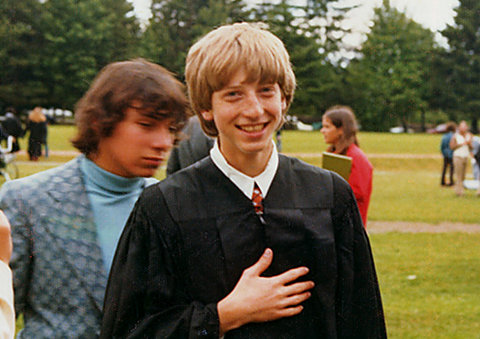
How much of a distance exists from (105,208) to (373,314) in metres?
1.00

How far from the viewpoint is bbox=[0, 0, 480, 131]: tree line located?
57938 millimetres

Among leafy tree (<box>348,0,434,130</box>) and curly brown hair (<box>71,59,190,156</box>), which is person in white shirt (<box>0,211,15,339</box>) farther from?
leafy tree (<box>348,0,434,130</box>)

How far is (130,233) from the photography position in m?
2.11

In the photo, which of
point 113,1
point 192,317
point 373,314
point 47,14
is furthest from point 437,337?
point 113,1

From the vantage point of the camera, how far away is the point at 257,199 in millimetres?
2145

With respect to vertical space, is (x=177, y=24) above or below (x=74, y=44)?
above

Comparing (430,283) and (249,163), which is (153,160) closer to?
(249,163)

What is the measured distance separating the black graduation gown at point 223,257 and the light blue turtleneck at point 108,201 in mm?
174

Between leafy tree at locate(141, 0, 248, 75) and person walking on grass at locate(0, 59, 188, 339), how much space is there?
2324 inches

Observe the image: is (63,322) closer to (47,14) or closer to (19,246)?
(19,246)

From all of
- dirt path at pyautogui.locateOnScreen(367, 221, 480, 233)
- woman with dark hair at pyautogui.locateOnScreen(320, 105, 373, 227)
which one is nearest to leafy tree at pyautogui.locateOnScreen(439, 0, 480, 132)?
dirt path at pyautogui.locateOnScreen(367, 221, 480, 233)

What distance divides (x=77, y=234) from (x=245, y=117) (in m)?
0.71

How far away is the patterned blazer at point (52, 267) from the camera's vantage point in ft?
7.11

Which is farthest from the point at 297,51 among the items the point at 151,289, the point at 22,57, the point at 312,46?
the point at 151,289
